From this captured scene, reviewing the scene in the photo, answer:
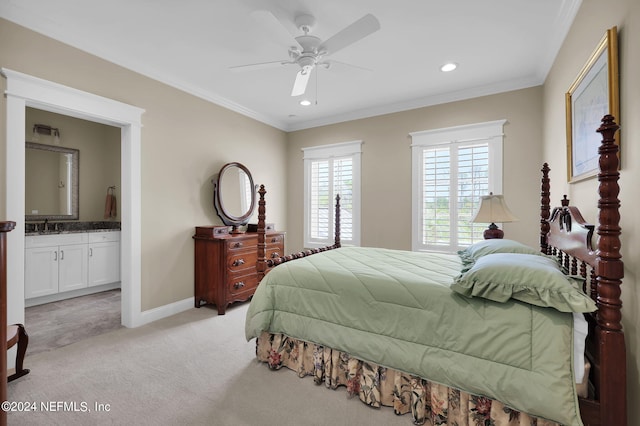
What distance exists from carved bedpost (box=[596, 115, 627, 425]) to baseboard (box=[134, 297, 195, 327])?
3.80m

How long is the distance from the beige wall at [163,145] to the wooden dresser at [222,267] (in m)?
0.14

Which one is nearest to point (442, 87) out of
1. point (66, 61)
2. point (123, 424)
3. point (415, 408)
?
point (415, 408)

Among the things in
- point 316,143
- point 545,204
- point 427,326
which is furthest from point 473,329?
point 316,143

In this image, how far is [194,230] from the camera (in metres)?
3.80

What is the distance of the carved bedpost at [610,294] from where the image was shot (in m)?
1.17

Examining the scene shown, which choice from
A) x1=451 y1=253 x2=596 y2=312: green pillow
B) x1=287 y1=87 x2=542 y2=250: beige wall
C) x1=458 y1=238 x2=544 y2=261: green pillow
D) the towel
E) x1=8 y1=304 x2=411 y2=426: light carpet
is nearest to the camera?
x1=451 y1=253 x2=596 y2=312: green pillow

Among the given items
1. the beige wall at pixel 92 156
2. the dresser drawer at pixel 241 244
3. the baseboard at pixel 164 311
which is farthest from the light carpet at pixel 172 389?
the beige wall at pixel 92 156

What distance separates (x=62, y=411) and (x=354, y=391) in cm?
190

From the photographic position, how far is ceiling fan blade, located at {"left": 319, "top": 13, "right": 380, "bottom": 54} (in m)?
1.91

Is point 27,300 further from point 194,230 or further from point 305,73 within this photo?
point 305,73

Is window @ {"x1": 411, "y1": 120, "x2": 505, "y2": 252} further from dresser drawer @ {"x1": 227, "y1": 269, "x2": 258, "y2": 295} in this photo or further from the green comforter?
dresser drawer @ {"x1": 227, "y1": 269, "x2": 258, "y2": 295}

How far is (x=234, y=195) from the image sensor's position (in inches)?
169

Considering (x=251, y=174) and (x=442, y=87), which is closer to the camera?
(x=442, y=87)

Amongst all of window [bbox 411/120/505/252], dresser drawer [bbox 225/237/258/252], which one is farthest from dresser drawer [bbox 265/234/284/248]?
window [bbox 411/120/505/252]
